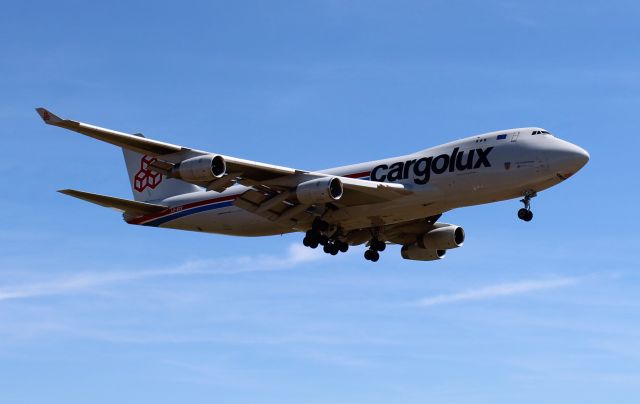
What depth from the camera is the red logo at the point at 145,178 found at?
197 feet

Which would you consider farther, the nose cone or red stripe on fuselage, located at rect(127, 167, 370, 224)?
red stripe on fuselage, located at rect(127, 167, 370, 224)

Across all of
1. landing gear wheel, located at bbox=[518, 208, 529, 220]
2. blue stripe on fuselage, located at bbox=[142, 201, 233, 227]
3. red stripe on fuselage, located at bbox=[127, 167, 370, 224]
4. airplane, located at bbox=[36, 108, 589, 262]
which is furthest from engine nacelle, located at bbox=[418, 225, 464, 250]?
blue stripe on fuselage, located at bbox=[142, 201, 233, 227]

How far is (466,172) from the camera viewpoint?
158 feet

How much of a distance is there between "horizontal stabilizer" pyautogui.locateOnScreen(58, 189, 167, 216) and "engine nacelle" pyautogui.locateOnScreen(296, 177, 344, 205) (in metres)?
10.3

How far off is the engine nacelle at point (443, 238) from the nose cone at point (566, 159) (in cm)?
954

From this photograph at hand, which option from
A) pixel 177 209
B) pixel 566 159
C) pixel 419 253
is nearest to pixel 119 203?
pixel 177 209

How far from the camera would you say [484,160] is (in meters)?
48.2

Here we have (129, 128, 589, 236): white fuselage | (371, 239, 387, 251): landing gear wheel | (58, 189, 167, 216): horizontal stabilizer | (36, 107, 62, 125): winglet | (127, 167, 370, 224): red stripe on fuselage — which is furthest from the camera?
(371, 239, 387, 251): landing gear wheel

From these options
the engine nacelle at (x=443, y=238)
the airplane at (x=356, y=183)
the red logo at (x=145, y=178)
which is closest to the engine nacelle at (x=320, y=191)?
the airplane at (x=356, y=183)

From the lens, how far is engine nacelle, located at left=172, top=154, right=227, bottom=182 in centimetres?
4594

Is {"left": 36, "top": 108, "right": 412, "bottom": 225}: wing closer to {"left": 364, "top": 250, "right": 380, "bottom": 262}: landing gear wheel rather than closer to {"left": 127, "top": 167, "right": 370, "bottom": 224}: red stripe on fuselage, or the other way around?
{"left": 127, "top": 167, "right": 370, "bottom": 224}: red stripe on fuselage

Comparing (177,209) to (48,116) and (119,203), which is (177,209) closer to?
(119,203)

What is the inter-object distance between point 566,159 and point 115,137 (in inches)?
748

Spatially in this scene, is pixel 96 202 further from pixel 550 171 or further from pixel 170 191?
pixel 550 171
